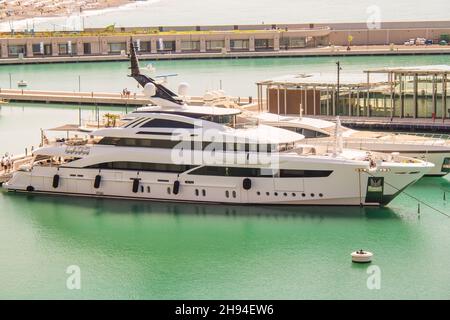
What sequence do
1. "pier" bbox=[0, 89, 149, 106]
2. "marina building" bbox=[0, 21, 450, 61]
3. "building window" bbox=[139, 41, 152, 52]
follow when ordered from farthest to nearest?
"building window" bbox=[139, 41, 152, 52] < "marina building" bbox=[0, 21, 450, 61] < "pier" bbox=[0, 89, 149, 106]

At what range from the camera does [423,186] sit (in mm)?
38594

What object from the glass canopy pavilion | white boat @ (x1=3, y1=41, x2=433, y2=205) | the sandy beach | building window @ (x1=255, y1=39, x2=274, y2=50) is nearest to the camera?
white boat @ (x1=3, y1=41, x2=433, y2=205)

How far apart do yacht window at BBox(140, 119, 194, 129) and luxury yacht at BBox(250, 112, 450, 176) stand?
3.66 m

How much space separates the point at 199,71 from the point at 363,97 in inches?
1507

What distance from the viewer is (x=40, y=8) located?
155250 millimetres

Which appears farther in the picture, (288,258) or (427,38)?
(427,38)

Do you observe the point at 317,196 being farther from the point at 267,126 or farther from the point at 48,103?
the point at 48,103

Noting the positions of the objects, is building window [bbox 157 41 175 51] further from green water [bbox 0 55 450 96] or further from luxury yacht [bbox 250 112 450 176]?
luxury yacht [bbox 250 112 450 176]

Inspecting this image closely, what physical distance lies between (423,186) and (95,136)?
12239mm

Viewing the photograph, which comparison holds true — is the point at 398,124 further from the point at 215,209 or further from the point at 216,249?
the point at 216,249

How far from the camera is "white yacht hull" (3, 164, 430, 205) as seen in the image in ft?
113

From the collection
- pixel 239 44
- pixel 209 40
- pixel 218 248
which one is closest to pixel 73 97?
pixel 209 40

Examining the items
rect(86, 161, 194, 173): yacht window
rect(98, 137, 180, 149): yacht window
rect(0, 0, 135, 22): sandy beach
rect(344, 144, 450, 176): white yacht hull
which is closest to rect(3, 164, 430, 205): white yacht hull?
rect(86, 161, 194, 173): yacht window

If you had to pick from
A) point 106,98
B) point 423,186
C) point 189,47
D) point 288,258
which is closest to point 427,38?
point 189,47
